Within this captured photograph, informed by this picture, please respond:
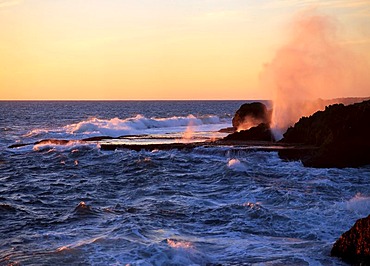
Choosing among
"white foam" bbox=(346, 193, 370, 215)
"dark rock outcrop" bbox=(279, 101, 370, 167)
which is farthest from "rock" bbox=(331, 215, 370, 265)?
"dark rock outcrop" bbox=(279, 101, 370, 167)

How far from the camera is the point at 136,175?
2188 cm

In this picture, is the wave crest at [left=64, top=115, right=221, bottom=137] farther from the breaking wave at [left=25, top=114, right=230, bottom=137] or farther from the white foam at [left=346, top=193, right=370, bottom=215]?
the white foam at [left=346, top=193, right=370, bottom=215]

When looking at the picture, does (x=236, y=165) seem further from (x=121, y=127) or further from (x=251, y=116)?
(x=121, y=127)

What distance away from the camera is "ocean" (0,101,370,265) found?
10797 mm

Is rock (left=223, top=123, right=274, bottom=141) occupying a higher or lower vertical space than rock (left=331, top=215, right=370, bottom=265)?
higher

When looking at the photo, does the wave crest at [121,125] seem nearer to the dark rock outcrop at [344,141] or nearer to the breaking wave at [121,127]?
the breaking wave at [121,127]

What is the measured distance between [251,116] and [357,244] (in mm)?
34885

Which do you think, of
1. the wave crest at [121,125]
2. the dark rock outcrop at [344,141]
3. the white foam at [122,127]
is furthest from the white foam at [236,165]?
the wave crest at [121,125]

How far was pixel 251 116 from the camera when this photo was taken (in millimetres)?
44312

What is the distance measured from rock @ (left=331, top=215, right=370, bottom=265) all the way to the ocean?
0.28 metres

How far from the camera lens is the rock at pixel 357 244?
9.45 meters

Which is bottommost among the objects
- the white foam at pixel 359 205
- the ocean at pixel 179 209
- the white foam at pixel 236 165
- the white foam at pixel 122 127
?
the ocean at pixel 179 209

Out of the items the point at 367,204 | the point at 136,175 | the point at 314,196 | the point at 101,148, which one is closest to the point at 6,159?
the point at 101,148

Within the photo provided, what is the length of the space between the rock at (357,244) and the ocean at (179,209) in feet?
0.92
